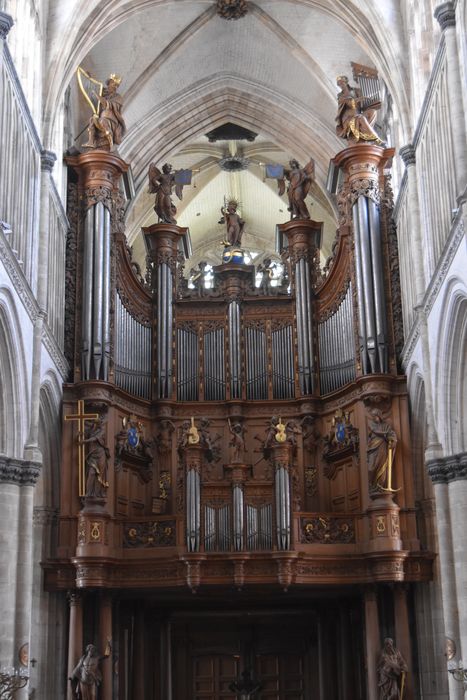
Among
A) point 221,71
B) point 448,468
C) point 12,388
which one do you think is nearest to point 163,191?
point 221,71

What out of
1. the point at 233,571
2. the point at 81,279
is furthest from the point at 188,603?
the point at 81,279

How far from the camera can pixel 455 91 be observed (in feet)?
65.6

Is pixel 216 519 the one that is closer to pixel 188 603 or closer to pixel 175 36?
pixel 188 603

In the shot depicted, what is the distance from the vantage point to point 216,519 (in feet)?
79.3

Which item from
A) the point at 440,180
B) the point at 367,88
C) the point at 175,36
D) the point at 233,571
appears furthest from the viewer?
the point at 175,36

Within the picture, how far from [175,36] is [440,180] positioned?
12.4 meters

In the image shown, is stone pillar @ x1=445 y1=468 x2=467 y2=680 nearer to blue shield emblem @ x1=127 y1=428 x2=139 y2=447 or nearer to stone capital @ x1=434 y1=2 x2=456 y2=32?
stone capital @ x1=434 y1=2 x2=456 y2=32

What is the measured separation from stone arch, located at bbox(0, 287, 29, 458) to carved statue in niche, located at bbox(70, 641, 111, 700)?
15.8ft

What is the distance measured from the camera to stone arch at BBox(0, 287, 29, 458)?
20969mm

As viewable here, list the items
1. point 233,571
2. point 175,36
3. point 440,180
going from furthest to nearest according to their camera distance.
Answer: point 175,36 < point 233,571 < point 440,180

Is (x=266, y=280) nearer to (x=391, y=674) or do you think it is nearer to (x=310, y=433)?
(x=310, y=433)

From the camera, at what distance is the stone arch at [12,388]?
21.0 meters

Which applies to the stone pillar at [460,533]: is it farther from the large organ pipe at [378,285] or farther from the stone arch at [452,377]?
the large organ pipe at [378,285]

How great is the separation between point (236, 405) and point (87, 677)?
26.0 ft
